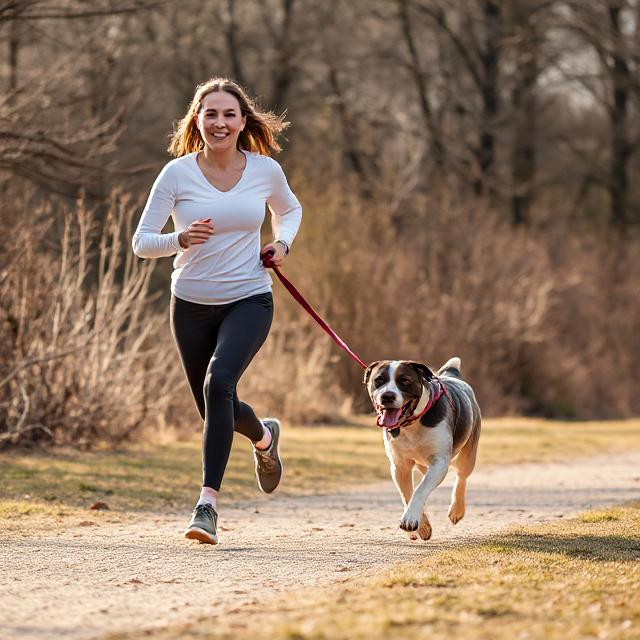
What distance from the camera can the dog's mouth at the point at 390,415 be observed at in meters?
7.10

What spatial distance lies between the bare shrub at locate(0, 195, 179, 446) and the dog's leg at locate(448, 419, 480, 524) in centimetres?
548

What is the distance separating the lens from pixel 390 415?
7125 mm

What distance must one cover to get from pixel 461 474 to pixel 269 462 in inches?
50.0

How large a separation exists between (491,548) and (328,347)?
14.7 metres

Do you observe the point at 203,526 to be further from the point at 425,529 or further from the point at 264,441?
the point at 425,529

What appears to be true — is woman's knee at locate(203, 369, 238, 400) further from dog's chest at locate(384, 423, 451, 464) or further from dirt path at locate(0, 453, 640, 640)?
dog's chest at locate(384, 423, 451, 464)

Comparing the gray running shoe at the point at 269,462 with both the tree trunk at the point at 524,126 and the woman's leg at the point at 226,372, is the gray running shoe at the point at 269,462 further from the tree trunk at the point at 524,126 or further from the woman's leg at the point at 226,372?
the tree trunk at the point at 524,126

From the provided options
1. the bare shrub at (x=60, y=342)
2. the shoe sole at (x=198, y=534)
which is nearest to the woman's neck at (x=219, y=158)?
the shoe sole at (x=198, y=534)

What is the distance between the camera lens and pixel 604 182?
36.3 metres

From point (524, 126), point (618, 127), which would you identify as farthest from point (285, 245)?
point (618, 127)

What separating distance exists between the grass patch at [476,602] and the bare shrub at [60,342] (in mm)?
7101

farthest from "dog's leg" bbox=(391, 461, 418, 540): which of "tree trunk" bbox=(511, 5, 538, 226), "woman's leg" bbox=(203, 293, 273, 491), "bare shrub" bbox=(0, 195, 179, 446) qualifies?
"tree trunk" bbox=(511, 5, 538, 226)

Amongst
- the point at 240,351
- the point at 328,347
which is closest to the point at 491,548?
the point at 240,351

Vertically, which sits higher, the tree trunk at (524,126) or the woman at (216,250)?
the tree trunk at (524,126)
